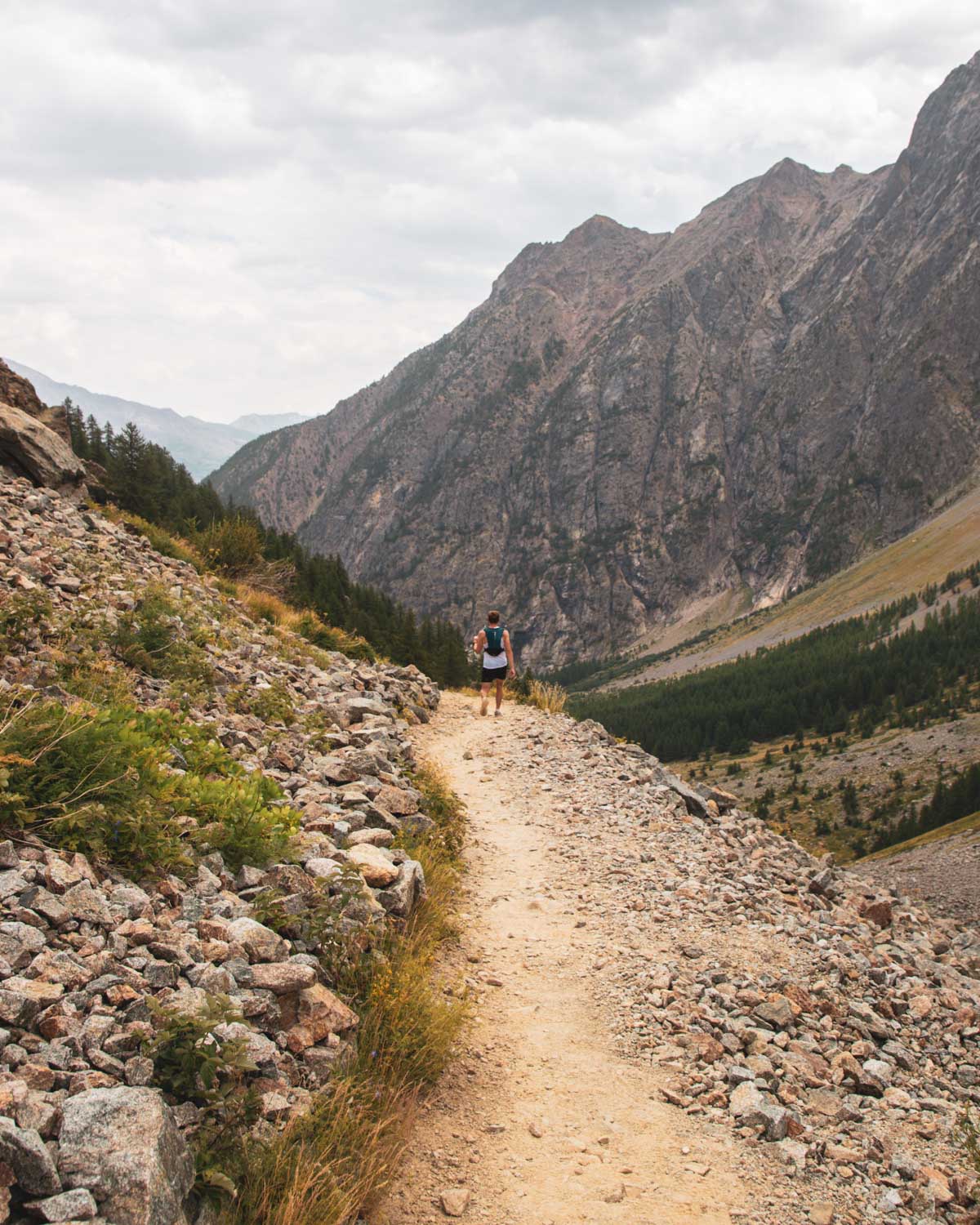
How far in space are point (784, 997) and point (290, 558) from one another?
32.6 m

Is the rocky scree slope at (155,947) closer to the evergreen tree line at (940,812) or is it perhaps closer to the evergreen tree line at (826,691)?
the evergreen tree line at (940,812)

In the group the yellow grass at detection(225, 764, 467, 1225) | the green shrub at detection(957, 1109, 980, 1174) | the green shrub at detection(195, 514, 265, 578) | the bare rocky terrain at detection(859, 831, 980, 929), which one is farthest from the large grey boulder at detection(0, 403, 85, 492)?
the bare rocky terrain at detection(859, 831, 980, 929)

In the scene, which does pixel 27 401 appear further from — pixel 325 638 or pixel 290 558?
pixel 290 558

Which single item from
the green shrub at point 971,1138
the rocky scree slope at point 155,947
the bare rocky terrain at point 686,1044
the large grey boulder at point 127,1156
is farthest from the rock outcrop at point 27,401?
the green shrub at point 971,1138

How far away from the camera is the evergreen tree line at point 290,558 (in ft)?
103

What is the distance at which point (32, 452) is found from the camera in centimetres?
1869

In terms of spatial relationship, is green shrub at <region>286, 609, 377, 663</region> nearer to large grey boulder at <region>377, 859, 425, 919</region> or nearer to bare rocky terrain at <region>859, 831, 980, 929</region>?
large grey boulder at <region>377, 859, 425, 919</region>

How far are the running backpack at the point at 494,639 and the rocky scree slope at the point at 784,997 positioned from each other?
6.72m

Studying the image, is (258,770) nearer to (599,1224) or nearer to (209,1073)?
(209,1073)

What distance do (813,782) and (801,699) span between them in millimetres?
41042

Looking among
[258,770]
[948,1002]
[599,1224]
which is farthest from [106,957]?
[948,1002]

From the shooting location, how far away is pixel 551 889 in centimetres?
984

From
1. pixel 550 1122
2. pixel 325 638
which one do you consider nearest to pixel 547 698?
pixel 325 638

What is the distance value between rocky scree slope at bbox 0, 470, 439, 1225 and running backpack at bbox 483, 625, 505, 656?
8.83 metres
